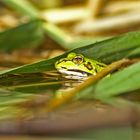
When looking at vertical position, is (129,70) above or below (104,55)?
below

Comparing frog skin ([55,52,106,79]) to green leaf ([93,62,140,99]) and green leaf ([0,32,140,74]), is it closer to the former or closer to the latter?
green leaf ([0,32,140,74])

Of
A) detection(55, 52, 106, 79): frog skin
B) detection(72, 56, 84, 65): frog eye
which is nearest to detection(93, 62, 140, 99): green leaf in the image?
detection(55, 52, 106, 79): frog skin

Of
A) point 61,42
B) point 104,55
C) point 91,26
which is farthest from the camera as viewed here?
point 91,26

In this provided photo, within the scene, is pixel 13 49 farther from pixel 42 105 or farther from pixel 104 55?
pixel 42 105

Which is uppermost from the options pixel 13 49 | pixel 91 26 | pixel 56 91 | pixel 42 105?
pixel 91 26

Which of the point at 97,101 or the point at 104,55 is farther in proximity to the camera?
the point at 104,55

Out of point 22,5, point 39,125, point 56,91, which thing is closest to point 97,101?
point 56,91
